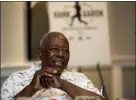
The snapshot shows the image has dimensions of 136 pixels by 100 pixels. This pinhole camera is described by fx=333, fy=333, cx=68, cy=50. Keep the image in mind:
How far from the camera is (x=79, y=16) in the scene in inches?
116

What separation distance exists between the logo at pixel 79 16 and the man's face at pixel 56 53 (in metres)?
1.45

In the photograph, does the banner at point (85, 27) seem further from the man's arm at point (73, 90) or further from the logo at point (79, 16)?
the man's arm at point (73, 90)

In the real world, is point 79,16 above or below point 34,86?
above

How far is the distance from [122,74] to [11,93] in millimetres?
1959

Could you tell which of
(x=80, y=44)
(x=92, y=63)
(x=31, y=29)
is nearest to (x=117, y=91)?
(x=92, y=63)

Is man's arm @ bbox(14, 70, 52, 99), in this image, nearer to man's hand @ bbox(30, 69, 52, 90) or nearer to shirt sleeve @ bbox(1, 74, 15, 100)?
man's hand @ bbox(30, 69, 52, 90)

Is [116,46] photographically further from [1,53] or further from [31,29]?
[1,53]

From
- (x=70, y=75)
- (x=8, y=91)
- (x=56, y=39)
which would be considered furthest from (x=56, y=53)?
(x=8, y=91)

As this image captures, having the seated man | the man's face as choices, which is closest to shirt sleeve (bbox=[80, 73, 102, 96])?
the seated man

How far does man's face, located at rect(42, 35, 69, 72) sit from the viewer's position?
4.68 ft

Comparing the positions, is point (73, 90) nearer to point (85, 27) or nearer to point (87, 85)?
point (87, 85)

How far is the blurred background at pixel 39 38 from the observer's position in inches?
121

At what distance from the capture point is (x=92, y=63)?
2984 mm

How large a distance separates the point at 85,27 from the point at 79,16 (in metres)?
0.11
